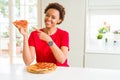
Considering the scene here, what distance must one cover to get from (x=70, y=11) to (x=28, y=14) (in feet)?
3.06

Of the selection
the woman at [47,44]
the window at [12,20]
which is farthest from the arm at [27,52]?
the window at [12,20]

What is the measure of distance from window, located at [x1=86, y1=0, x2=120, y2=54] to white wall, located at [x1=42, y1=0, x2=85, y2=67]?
0.38 ft

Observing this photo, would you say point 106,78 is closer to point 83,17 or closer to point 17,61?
point 83,17

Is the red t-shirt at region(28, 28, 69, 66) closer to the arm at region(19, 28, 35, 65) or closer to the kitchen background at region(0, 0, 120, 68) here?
the arm at region(19, 28, 35, 65)

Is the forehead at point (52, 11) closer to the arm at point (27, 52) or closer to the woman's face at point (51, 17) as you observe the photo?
the woman's face at point (51, 17)

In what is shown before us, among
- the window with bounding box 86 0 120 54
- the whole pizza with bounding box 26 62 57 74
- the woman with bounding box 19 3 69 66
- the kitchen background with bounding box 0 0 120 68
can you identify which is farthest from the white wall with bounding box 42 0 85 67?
the whole pizza with bounding box 26 62 57 74

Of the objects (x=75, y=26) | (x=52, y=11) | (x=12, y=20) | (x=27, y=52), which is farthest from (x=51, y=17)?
(x=12, y=20)

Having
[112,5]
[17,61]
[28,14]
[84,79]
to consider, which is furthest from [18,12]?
[84,79]

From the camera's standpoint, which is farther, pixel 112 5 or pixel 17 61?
pixel 17 61

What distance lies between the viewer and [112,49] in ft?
9.26

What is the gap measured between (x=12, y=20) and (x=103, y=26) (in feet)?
5.06

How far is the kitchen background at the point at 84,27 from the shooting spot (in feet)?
9.12

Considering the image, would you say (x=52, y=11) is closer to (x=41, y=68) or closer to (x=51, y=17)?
(x=51, y=17)

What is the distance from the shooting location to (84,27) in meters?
2.79
